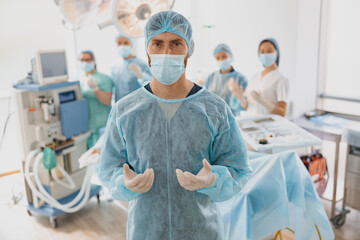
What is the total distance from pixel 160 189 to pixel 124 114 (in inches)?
11.3

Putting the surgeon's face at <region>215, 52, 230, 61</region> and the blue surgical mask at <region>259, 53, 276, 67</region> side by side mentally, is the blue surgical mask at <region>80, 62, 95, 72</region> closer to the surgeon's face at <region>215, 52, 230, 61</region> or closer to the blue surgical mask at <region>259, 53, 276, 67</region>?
the surgeon's face at <region>215, 52, 230, 61</region>

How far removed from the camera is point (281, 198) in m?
1.83

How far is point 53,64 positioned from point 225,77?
142 cm

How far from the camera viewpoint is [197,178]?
3.51 feet

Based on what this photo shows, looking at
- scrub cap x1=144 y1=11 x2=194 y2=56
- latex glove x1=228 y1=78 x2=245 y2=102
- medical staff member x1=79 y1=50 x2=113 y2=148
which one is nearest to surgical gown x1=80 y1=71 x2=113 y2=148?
medical staff member x1=79 y1=50 x2=113 y2=148

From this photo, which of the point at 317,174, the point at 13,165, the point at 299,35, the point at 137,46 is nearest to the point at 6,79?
the point at 13,165

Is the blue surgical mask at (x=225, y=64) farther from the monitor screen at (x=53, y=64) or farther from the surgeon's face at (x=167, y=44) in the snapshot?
the surgeon's face at (x=167, y=44)

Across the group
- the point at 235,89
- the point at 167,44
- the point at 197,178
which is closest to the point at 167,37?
the point at 167,44

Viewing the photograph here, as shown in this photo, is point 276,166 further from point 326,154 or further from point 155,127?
point 326,154

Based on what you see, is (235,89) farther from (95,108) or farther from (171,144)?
(171,144)

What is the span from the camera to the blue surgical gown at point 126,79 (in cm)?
344

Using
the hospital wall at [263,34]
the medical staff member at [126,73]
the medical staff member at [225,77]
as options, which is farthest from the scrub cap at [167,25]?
the medical staff member at [126,73]

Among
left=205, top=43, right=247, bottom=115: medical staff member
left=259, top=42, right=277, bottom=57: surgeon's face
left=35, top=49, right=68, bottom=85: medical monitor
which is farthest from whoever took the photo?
left=205, top=43, right=247, bottom=115: medical staff member

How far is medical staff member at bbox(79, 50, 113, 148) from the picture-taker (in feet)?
10.3
